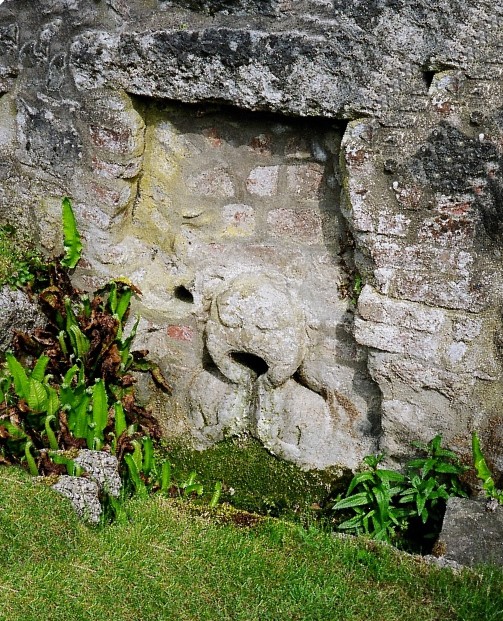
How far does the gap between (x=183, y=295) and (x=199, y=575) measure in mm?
1600

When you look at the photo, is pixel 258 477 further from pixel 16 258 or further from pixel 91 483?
pixel 16 258

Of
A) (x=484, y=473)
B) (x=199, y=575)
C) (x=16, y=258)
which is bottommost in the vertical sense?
(x=199, y=575)

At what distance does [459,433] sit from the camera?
385cm

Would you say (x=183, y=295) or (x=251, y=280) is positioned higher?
(x=251, y=280)

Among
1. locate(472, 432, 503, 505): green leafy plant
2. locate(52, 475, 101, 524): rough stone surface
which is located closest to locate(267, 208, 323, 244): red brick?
locate(472, 432, 503, 505): green leafy plant

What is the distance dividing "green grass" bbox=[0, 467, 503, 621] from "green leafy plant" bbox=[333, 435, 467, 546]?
0.31m

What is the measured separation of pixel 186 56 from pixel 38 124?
0.94 metres

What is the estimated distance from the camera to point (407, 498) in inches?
148

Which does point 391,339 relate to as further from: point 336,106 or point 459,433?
point 336,106

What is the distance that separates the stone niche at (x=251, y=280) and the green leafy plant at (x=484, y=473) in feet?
1.76

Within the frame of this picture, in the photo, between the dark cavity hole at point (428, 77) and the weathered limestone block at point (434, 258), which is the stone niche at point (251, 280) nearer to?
the weathered limestone block at point (434, 258)

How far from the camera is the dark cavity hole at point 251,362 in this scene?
13.7 ft

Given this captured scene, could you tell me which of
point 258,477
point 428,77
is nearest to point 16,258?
point 258,477

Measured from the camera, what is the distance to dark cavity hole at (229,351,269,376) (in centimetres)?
418
